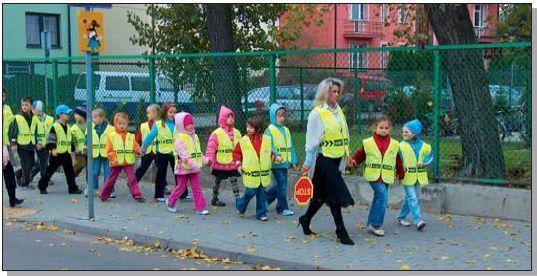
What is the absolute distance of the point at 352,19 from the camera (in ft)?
151

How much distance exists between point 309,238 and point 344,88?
3.97 metres

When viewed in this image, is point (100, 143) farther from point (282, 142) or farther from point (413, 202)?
point (413, 202)

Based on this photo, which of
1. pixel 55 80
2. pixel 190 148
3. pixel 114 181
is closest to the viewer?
pixel 190 148

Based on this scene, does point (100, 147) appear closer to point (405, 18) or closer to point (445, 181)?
point (445, 181)

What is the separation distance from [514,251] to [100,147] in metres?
6.53

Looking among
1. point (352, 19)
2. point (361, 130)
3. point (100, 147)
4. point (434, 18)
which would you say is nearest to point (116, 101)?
point (100, 147)

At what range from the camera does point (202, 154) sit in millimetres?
10977

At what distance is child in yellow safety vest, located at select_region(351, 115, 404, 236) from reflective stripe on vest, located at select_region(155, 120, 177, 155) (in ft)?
11.8

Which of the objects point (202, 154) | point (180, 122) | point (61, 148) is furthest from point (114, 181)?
point (180, 122)

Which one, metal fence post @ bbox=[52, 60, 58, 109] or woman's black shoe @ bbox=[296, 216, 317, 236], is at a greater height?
metal fence post @ bbox=[52, 60, 58, 109]

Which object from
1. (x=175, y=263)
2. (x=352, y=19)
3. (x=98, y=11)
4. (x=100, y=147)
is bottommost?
(x=175, y=263)

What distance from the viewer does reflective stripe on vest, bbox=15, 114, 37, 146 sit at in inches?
490

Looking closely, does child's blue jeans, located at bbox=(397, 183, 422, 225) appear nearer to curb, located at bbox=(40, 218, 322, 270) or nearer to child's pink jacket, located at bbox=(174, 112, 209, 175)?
curb, located at bbox=(40, 218, 322, 270)

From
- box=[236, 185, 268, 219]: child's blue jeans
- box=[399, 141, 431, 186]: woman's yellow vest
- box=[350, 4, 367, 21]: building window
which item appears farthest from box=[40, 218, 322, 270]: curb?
box=[350, 4, 367, 21]: building window
